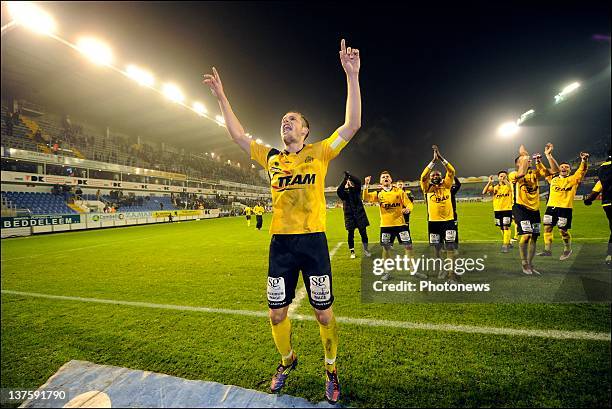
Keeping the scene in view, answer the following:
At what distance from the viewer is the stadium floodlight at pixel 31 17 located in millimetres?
17812

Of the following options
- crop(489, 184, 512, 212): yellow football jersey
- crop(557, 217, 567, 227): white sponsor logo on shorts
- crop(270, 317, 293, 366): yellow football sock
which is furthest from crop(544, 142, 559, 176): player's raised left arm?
crop(270, 317, 293, 366): yellow football sock

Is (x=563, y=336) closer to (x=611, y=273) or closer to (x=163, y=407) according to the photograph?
(x=611, y=273)

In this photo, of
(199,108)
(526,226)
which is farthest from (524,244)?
(199,108)

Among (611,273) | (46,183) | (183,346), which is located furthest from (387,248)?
(46,183)

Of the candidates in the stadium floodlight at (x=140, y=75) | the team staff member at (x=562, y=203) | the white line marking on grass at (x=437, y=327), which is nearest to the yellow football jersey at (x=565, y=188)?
the team staff member at (x=562, y=203)

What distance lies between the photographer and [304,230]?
94.0 inches

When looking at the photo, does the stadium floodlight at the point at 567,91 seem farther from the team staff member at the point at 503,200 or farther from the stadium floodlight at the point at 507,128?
the team staff member at the point at 503,200

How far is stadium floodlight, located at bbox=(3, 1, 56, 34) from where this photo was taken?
701 inches

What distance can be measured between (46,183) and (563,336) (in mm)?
35662

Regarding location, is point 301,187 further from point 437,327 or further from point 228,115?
point 437,327

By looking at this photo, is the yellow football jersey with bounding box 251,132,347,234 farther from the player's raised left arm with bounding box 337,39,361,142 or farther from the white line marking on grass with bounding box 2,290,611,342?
the white line marking on grass with bounding box 2,290,611,342

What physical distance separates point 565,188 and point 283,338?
8362 mm

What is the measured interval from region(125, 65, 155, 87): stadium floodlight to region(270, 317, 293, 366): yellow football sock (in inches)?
1217

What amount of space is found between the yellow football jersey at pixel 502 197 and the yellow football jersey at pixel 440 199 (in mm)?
3937
